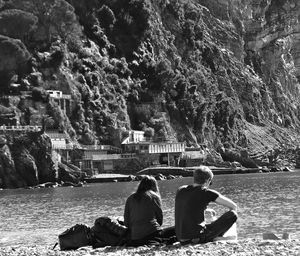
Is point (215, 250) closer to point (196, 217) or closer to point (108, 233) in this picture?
point (196, 217)

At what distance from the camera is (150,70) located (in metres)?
120

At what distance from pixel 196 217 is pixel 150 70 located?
105211mm

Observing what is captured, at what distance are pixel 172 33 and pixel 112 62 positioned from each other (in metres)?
23.4

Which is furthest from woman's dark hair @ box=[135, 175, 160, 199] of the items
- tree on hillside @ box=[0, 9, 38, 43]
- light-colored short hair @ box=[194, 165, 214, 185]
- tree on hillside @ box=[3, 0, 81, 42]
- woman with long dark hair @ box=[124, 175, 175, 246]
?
tree on hillside @ box=[3, 0, 81, 42]

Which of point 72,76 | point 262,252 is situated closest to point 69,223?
point 262,252

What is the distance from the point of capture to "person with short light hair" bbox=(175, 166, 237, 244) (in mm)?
15414

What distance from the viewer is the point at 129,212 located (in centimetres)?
1719

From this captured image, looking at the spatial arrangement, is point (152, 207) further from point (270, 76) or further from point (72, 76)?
point (270, 76)

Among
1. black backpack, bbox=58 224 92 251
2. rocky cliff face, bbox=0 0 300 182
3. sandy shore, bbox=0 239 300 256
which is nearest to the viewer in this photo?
sandy shore, bbox=0 239 300 256

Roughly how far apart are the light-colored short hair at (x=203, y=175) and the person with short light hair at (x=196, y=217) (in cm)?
3

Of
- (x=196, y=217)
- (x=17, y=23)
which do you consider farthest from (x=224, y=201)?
(x=17, y=23)

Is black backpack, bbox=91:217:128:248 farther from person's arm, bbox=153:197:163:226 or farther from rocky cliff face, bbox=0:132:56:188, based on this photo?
rocky cliff face, bbox=0:132:56:188

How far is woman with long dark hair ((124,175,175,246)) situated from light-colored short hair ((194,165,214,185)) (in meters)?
1.59

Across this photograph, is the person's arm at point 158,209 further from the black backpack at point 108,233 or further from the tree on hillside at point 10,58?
the tree on hillside at point 10,58
